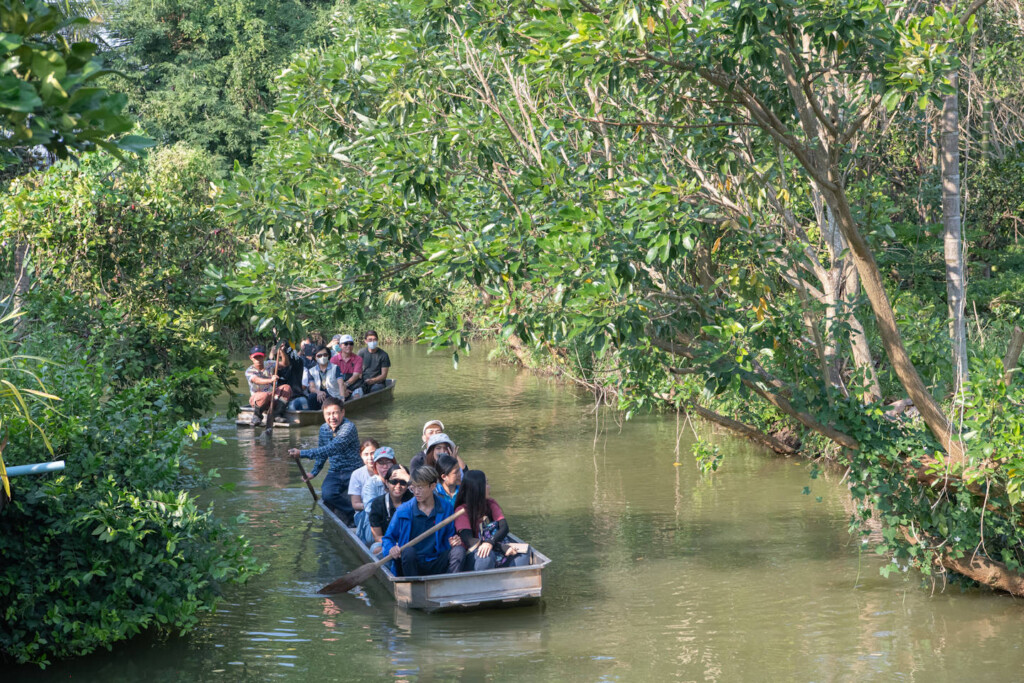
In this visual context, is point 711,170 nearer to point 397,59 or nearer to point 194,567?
point 397,59

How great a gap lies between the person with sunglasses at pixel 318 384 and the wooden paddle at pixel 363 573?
9.87m

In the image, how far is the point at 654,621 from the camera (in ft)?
29.6

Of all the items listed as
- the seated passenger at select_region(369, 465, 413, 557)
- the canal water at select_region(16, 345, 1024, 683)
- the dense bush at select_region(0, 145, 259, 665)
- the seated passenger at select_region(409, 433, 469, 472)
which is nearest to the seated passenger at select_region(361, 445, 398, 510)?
the seated passenger at select_region(369, 465, 413, 557)

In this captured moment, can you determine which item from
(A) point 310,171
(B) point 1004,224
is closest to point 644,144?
(A) point 310,171

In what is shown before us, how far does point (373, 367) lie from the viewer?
21656mm

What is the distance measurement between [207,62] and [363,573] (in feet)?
106

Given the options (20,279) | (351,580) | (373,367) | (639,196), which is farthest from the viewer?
(373,367)

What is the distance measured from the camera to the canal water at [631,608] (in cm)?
791

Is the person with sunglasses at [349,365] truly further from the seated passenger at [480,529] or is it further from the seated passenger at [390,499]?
the seated passenger at [480,529]

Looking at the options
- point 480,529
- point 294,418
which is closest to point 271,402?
point 294,418

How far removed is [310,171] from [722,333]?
14.5 feet

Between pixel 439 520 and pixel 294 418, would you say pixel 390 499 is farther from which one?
pixel 294 418

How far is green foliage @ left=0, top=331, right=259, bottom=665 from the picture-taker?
712 cm

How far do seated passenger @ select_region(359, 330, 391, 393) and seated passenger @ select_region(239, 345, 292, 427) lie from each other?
242 cm
